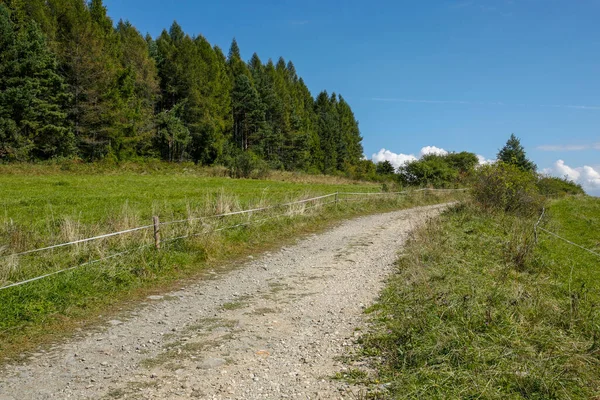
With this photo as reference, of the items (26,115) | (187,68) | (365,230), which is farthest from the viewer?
(187,68)

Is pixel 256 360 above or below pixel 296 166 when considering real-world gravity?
below

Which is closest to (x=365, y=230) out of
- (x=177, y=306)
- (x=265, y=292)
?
(x=265, y=292)

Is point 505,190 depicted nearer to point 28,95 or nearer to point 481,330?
point 481,330

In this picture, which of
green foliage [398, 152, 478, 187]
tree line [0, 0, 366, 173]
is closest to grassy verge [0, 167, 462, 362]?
green foliage [398, 152, 478, 187]

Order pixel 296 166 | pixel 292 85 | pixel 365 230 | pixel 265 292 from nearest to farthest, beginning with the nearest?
1. pixel 265 292
2. pixel 365 230
3. pixel 296 166
4. pixel 292 85

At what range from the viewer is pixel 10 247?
8.12 meters

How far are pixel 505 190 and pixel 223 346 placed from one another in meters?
16.8

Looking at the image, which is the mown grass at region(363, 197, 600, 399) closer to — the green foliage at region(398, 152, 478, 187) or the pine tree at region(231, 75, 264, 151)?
the green foliage at region(398, 152, 478, 187)

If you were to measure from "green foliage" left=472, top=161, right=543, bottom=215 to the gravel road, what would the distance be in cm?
1206

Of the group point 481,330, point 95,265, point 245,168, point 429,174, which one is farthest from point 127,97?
point 481,330

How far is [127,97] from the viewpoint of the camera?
43594 mm

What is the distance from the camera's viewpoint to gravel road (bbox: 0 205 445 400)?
4238mm

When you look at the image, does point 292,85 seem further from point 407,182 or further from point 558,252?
point 558,252

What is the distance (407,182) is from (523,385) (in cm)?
2997
